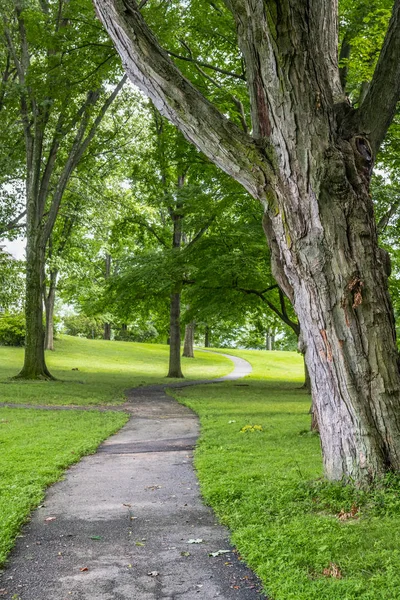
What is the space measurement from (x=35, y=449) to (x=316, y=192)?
6158 millimetres

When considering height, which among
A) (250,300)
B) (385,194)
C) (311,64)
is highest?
(385,194)

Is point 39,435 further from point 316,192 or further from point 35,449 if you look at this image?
point 316,192

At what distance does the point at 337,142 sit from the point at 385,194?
11.0 metres

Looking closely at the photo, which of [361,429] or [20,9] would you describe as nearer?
[361,429]

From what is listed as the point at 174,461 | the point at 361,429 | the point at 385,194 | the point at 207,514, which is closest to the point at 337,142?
the point at 361,429


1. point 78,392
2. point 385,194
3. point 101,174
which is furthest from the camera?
point 101,174

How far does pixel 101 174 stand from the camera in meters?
28.4

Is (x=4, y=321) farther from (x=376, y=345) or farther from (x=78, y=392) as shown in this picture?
(x=376, y=345)

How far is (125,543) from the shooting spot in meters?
5.09

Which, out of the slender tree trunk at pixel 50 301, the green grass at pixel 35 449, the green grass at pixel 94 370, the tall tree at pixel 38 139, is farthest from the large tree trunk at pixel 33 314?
the slender tree trunk at pixel 50 301

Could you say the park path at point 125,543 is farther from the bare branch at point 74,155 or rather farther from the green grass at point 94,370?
the bare branch at point 74,155

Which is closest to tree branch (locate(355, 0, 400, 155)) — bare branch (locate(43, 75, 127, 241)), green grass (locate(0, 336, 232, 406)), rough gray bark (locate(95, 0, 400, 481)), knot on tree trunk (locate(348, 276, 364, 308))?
rough gray bark (locate(95, 0, 400, 481))

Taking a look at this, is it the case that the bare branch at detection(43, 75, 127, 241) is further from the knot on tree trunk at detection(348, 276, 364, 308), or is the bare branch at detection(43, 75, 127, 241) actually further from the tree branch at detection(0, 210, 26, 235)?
the knot on tree trunk at detection(348, 276, 364, 308)

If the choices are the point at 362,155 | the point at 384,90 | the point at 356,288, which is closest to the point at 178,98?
the point at 362,155
